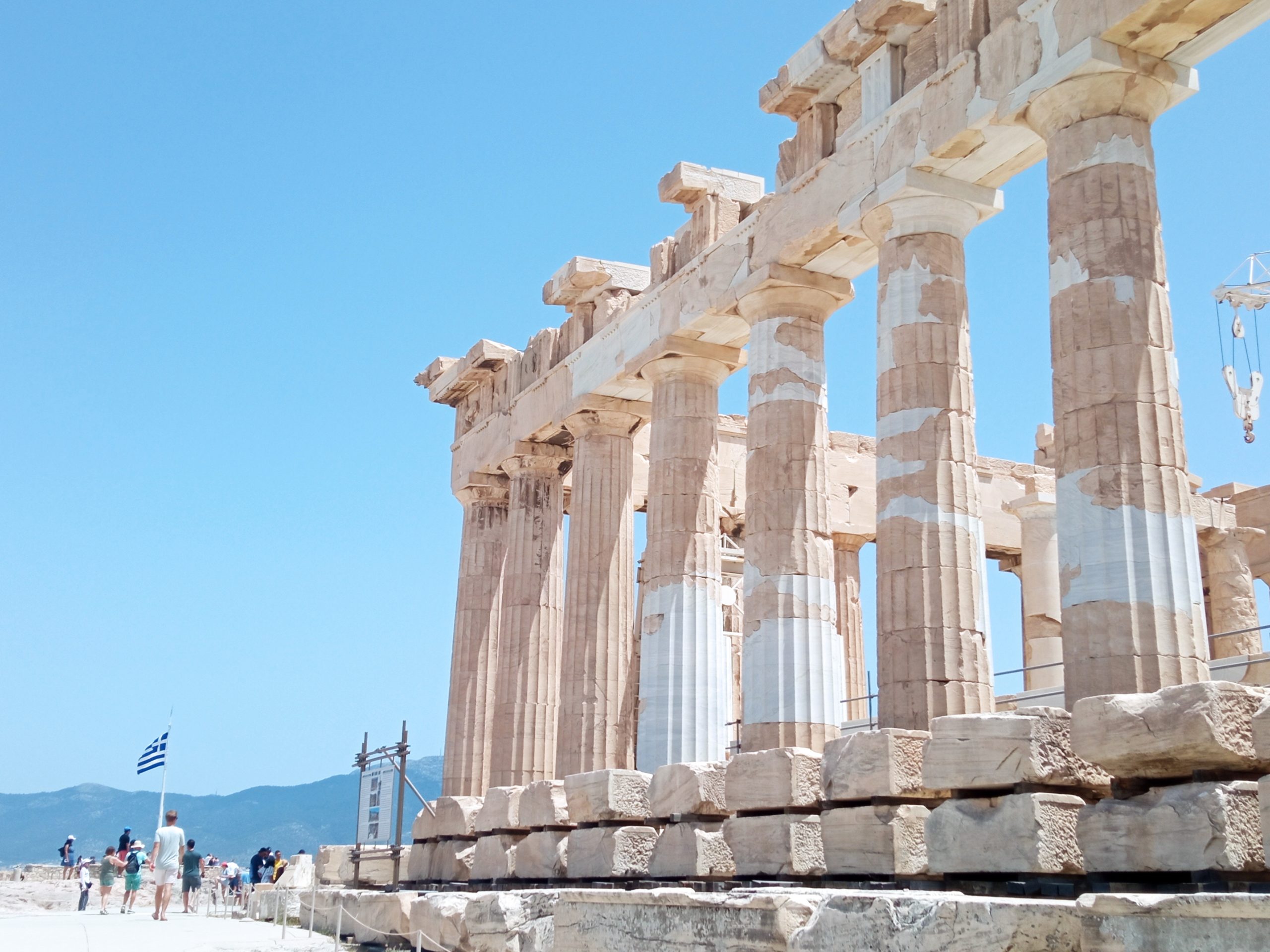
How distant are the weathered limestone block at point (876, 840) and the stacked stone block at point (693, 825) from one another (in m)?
1.86

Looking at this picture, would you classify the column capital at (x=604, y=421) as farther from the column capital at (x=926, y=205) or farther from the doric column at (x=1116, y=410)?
the doric column at (x=1116, y=410)

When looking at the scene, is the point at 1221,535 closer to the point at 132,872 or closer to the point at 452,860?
the point at 452,860

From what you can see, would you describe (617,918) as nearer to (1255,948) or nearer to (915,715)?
(915,715)

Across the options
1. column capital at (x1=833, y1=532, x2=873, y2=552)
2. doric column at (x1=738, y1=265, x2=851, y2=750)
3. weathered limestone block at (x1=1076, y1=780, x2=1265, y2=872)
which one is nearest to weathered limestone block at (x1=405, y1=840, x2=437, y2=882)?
doric column at (x1=738, y1=265, x2=851, y2=750)

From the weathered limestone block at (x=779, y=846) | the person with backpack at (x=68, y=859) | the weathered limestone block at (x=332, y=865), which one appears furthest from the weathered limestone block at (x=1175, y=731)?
the person with backpack at (x=68, y=859)

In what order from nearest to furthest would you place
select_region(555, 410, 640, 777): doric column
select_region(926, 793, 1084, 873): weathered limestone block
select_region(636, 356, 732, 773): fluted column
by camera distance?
select_region(926, 793, 1084, 873): weathered limestone block, select_region(636, 356, 732, 773): fluted column, select_region(555, 410, 640, 777): doric column

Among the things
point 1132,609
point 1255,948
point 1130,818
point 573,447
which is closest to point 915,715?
point 1132,609

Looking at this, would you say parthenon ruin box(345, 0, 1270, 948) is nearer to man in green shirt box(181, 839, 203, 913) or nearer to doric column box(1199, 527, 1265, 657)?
doric column box(1199, 527, 1265, 657)

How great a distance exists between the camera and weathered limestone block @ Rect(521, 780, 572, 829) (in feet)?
61.2

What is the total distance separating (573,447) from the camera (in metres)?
24.6

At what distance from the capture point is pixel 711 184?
67.0 feet

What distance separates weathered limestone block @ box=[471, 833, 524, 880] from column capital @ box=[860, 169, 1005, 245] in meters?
9.99

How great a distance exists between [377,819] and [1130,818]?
61.3 feet

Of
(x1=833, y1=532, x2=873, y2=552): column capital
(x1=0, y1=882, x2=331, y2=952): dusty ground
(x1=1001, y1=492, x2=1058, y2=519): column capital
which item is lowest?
(x1=0, y1=882, x2=331, y2=952): dusty ground
